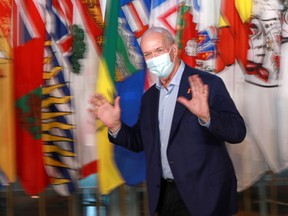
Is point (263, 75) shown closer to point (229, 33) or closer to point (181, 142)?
point (229, 33)

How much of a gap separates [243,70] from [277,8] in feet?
1.81

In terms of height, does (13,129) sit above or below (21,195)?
above

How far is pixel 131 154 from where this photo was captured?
4148 millimetres

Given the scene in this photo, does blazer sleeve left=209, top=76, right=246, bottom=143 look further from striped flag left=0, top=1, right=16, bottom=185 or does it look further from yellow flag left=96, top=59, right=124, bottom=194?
striped flag left=0, top=1, right=16, bottom=185

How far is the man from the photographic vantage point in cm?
323

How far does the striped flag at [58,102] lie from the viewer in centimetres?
397

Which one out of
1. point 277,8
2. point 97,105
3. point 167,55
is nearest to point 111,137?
point 97,105

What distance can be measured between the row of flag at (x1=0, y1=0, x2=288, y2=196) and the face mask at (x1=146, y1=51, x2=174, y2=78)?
75cm

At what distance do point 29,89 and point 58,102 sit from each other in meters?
0.23

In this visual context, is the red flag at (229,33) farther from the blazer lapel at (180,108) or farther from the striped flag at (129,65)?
the blazer lapel at (180,108)

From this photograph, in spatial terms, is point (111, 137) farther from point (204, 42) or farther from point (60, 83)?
point (204, 42)

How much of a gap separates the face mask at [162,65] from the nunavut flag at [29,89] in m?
0.99

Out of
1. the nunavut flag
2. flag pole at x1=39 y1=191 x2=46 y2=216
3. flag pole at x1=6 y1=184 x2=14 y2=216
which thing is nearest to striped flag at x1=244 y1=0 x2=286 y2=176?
→ the nunavut flag

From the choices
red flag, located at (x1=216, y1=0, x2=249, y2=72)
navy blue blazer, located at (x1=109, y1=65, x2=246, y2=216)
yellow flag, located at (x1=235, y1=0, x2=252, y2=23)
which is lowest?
navy blue blazer, located at (x1=109, y1=65, x2=246, y2=216)
